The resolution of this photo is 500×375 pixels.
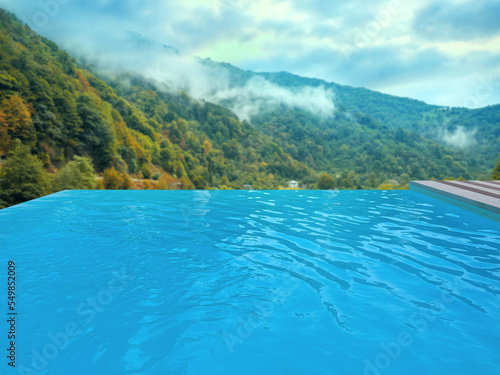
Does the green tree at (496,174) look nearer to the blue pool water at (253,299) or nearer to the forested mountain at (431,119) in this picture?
the blue pool water at (253,299)

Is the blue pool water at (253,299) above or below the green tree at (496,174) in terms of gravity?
below

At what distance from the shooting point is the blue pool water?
189 centimetres

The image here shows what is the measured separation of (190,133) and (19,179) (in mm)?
42416

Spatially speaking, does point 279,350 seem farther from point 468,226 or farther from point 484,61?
point 484,61

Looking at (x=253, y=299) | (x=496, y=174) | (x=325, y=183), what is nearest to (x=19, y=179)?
(x=253, y=299)

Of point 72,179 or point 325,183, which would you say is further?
point 325,183

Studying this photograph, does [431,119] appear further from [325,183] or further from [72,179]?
[72,179]

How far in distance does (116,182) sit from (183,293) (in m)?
17.7

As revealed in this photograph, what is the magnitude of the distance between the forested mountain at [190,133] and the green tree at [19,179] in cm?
216

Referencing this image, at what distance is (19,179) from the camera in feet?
33.4

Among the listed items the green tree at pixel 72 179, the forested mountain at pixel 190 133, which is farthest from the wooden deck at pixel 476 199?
the forested mountain at pixel 190 133

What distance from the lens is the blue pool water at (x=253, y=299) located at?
189cm

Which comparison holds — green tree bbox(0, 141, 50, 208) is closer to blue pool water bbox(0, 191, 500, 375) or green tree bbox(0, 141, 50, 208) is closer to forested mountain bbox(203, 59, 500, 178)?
blue pool water bbox(0, 191, 500, 375)

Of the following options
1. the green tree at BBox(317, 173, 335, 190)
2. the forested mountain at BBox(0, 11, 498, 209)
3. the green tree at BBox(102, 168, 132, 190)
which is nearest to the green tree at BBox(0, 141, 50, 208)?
the forested mountain at BBox(0, 11, 498, 209)
